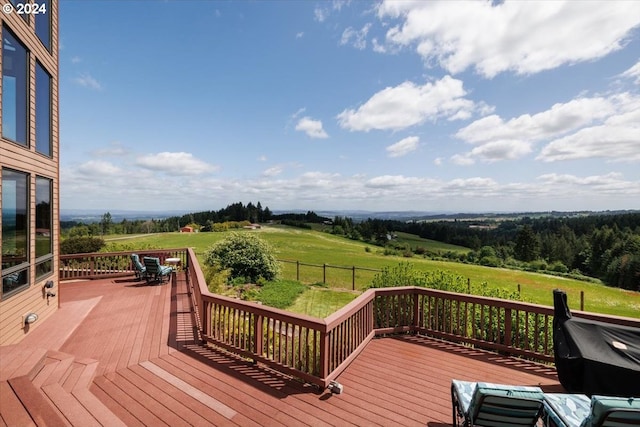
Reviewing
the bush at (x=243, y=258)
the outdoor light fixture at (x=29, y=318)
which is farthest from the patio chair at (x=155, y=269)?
the bush at (x=243, y=258)

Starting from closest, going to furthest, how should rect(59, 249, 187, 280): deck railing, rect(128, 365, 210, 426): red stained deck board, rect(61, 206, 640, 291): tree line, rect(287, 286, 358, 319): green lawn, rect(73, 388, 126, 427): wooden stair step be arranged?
rect(73, 388, 126, 427): wooden stair step → rect(128, 365, 210, 426): red stained deck board → rect(59, 249, 187, 280): deck railing → rect(287, 286, 358, 319): green lawn → rect(61, 206, 640, 291): tree line

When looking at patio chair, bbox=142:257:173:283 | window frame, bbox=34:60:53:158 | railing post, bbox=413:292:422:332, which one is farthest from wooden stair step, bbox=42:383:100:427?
patio chair, bbox=142:257:173:283

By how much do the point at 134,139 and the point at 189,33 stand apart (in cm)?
1230

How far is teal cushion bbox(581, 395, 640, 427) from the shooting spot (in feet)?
6.19

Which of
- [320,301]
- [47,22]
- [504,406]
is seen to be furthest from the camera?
[320,301]

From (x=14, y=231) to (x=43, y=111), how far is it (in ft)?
8.35

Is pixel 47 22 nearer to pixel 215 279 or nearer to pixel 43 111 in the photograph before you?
pixel 43 111

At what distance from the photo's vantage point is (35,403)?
2844mm

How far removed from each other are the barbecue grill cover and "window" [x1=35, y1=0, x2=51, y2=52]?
935cm

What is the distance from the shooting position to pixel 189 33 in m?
9.61

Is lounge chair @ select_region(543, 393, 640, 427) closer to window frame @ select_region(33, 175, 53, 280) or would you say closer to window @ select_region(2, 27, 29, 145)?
window @ select_region(2, 27, 29, 145)

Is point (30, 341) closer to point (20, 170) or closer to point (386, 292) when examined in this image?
point (20, 170)

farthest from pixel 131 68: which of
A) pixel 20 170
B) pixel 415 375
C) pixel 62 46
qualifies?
pixel 415 375

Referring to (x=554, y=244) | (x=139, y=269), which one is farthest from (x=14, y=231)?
(x=554, y=244)
